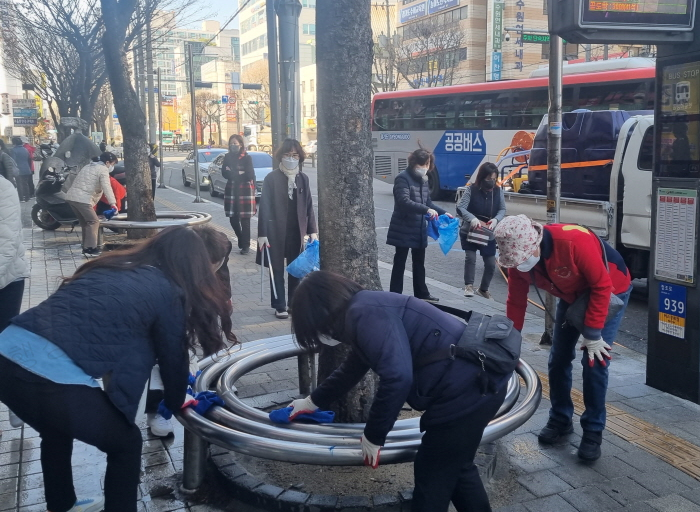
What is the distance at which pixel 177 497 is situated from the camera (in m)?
3.56

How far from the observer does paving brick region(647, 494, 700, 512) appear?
342 cm

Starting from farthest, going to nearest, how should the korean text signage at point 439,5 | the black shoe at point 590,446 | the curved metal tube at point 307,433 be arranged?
the korean text signage at point 439,5 < the black shoe at point 590,446 < the curved metal tube at point 307,433

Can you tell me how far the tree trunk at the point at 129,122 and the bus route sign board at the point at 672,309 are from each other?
26.2 feet

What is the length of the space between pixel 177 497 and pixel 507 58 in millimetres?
47606

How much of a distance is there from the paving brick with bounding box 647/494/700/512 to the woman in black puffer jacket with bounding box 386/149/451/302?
4.36m


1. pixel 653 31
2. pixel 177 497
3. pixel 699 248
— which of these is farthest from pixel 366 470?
pixel 653 31

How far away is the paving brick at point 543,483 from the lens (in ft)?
11.8

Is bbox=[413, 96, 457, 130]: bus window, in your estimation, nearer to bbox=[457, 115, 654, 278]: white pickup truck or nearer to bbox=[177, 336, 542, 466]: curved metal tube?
bbox=[457, 115, 654, 278]: white pickup truck

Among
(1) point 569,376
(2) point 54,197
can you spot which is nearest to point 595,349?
(1) point 569,376

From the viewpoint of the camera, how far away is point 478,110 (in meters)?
20.0

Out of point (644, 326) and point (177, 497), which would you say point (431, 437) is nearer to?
point (177, 497)

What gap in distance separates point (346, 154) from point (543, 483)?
1994 mm

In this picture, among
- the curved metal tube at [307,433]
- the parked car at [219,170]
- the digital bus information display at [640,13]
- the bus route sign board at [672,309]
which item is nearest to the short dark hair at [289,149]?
the digital bus information display at [640,13]

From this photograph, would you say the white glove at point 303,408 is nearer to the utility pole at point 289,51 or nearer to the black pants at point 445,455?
the black pants at point 445,455
